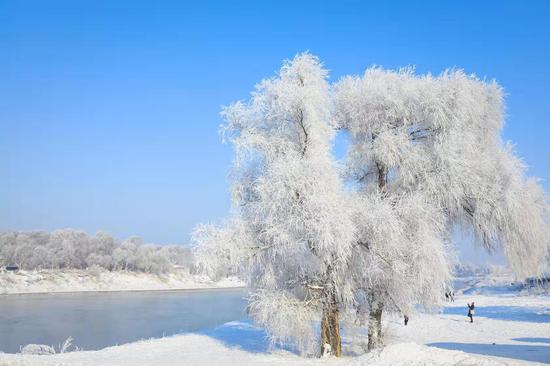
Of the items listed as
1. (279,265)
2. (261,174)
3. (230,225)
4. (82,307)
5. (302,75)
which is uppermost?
(302,75)

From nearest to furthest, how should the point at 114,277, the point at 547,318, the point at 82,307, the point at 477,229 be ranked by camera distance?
1. the point at 477,229
2. the point at 547,318
3. the point at 82,307
4. the point at 114,277

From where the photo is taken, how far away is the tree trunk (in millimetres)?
19047

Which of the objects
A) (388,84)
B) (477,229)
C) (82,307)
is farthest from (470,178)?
(82,307)

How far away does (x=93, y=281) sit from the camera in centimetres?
10125

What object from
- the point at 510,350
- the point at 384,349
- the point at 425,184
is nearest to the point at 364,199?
the point at 425,184

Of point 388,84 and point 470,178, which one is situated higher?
point 388,84

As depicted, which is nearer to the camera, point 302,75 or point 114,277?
point 302,75

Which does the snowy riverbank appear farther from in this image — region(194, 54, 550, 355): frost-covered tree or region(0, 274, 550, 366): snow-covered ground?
region(194, 54, 550, 355): frost-covered tree

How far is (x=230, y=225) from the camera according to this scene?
18.1m

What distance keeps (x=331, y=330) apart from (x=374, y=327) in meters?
1.79

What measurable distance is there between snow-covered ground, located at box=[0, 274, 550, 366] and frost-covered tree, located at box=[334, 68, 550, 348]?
2.58 m

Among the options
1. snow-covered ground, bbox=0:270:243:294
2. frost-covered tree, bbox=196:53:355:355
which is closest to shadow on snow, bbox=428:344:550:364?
frost-covered tree, bbox=196:53:355:355

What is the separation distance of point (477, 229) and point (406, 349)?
769 cm

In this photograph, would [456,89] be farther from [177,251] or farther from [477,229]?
[177,251]
